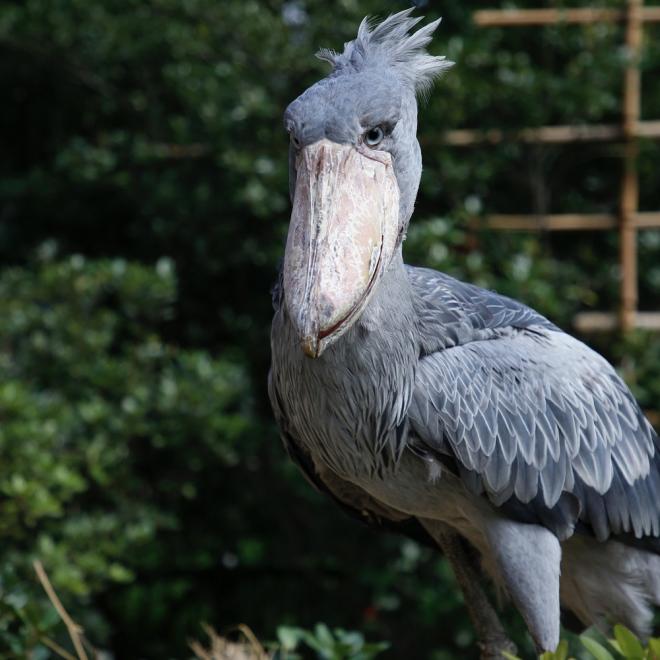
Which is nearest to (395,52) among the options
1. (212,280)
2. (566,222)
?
(566,222)

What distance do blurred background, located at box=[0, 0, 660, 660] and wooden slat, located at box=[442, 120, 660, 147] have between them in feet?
0.18

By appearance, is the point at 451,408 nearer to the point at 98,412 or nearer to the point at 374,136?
the point at 374,136

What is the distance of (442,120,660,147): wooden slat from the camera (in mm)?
4395

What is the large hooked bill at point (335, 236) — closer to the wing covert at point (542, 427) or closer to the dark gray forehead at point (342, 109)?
the dark gray forehead at point (342, 109)

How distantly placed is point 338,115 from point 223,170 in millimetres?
2852

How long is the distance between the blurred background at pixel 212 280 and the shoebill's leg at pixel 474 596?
139 centimetres

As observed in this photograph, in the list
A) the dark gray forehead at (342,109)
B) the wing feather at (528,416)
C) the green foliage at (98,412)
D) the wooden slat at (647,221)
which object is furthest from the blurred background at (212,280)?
the dark gray forehead at (342,109)

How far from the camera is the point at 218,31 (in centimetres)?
444

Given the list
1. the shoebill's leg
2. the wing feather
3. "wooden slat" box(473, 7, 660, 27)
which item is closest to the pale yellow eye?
the wing feather

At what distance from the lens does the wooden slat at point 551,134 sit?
14.4 ft

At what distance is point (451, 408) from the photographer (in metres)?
2.21

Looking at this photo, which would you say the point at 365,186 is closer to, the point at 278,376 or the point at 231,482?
the point at 278,376

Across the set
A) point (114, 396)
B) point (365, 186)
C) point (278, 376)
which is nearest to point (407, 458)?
point (278, 376)

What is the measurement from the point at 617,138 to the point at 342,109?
280cm
